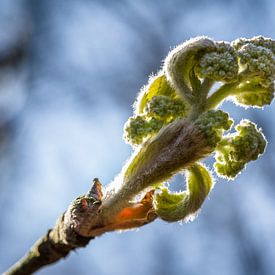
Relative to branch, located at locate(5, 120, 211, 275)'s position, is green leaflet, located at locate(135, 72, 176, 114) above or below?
above

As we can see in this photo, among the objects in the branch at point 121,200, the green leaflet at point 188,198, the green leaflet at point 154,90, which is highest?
the green leaflet at point 154,90

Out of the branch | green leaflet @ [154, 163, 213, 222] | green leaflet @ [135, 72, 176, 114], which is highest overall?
green leaflet @ [135, 72, 176, 114]

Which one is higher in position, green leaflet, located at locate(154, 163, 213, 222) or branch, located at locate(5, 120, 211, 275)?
branch, located at locate(5, 120, 211, 275)

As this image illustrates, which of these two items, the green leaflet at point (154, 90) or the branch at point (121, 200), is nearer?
the branch at point (121, 200)

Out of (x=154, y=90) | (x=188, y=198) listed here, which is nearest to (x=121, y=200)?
(x=188, y=198)

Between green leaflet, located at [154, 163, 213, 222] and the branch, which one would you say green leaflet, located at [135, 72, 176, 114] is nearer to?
the branch

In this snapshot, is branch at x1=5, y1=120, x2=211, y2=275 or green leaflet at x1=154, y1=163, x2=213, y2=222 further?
green leaflet at x1=154, y1=163, x2=213, y2=222

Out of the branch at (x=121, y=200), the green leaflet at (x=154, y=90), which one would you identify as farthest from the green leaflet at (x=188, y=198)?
the green leaflet at (x=154, y=90)

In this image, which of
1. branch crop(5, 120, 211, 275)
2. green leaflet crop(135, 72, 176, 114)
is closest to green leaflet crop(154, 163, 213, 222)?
branch crop(5, 120, 211, 275)

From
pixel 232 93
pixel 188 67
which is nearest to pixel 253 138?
pixel 232 93

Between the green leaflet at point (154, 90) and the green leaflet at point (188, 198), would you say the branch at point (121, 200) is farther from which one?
the green leaflet at point (154, 90)

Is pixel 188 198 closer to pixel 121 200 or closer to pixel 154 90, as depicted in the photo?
pixel 121 200
